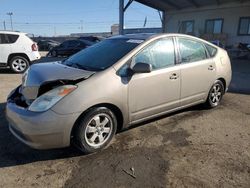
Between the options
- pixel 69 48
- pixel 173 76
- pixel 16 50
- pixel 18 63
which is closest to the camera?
pixel 173 76

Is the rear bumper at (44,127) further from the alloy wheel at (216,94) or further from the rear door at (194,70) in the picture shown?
the alloy wheel at (216,94)

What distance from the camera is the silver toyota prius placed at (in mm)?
3352

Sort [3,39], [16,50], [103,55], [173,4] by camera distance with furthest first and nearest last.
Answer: [173,4] → [16,50] → [3,39] → [103,55]

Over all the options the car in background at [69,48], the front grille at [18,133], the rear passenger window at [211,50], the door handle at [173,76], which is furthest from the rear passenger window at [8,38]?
the car in background at [69,48]

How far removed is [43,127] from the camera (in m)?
3.26

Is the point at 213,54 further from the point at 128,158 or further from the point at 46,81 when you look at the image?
the point at 46,81

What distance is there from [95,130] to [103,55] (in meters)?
1.33

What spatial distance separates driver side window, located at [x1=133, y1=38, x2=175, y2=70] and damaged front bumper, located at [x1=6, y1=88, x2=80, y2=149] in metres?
1.43

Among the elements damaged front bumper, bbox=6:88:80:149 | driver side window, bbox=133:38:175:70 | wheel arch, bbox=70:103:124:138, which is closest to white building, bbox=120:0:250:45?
driver side window, bbox=133:38:175:70

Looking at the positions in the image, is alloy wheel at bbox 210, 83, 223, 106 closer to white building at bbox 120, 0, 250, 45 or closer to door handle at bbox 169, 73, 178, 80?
door handle at bbox 169, 73, 178, 80

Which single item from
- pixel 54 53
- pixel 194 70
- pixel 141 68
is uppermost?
pixel 141 68

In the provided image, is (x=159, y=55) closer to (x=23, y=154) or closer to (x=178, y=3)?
(x=23, y=154)

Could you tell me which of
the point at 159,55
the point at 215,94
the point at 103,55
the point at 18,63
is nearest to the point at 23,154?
the point at 103,55

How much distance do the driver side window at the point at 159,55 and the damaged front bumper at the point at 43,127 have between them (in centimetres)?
143
